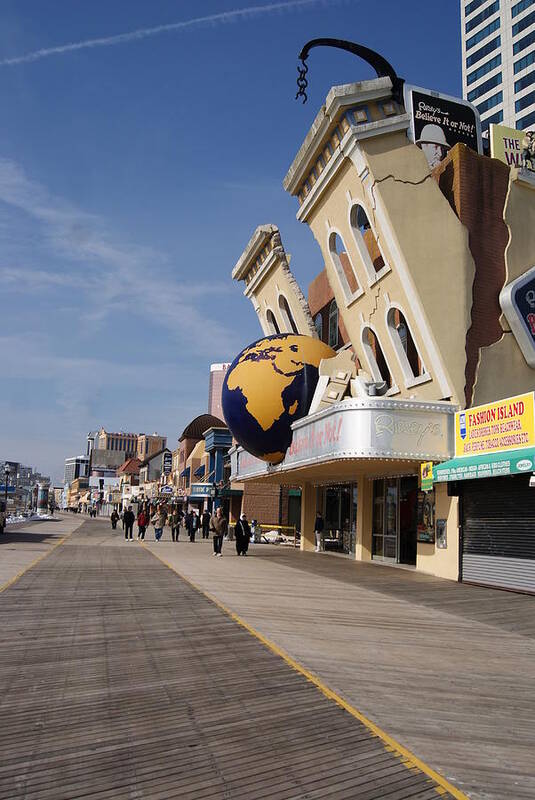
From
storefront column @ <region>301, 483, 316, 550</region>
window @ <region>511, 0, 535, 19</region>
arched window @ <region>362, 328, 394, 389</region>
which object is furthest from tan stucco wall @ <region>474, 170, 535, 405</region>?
window @ <region>511, 0, 535, 19</region>

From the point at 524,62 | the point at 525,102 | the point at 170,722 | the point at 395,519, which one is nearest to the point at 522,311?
the point at 395,519

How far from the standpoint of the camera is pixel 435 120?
77.4ft

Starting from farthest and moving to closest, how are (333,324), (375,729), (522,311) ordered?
(333,324) → (522,311) → (375,729)

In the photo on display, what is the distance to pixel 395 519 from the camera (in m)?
24.8

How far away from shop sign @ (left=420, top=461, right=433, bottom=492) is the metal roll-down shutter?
0.97 m

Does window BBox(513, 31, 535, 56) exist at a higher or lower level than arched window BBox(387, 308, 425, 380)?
higher

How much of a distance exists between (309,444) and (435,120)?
12.1m

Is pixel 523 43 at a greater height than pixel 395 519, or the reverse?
pixel 523 43

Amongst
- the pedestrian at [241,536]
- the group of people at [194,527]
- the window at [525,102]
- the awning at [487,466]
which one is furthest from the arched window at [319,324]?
the window at [525,102]

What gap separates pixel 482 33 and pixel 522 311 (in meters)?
89.3

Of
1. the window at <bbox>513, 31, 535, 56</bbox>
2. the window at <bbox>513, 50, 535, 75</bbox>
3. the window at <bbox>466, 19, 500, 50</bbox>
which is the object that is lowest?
the window at <bbox>513, 50, 535, 75</bbox>

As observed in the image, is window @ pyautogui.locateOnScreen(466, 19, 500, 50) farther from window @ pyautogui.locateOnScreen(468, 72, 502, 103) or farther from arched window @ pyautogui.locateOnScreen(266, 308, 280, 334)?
arched window @ pyautogui.locateOnScreen(266, 308, 280, 334)

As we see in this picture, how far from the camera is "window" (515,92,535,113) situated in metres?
84.2

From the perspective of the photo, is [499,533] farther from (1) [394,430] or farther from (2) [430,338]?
(2) [430,338]
